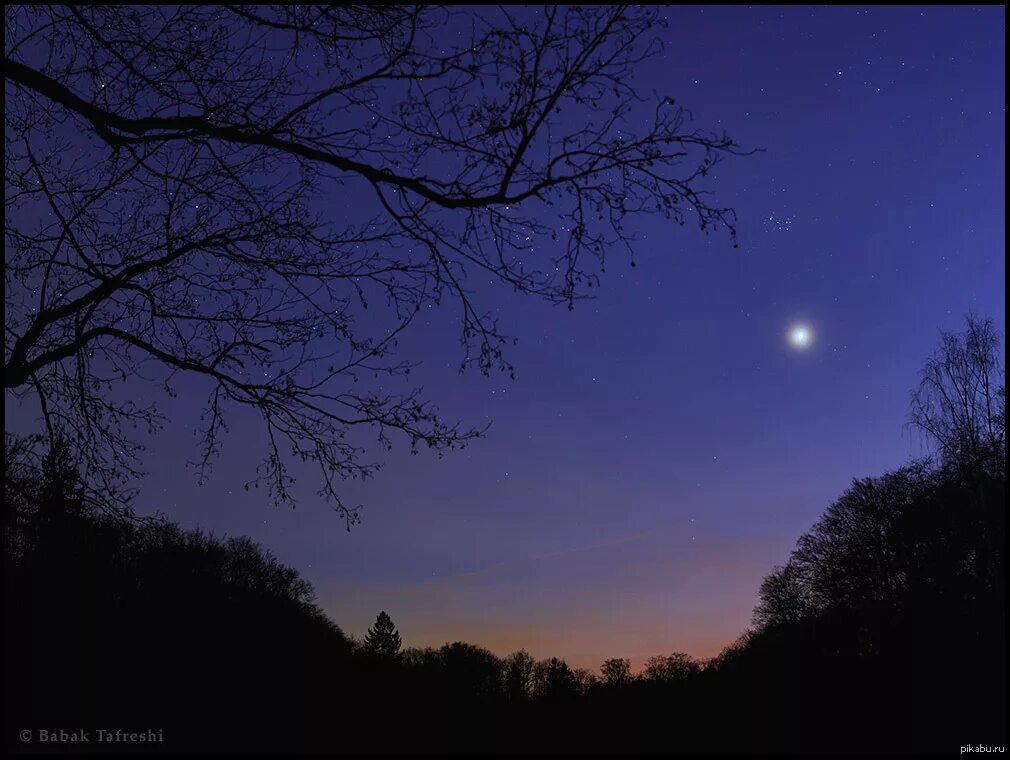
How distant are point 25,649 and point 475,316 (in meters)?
4.05

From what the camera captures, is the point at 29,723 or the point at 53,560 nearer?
the point at 29,723

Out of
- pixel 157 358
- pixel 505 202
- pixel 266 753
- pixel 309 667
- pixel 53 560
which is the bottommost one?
pixel 266 753

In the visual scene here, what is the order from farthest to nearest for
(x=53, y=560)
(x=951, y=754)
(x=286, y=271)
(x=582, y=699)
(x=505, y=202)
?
(x=53, y=560) → (x=286, y=271) → (x=505, y=202) → (x=582, y=699) → (x=951, y=754)

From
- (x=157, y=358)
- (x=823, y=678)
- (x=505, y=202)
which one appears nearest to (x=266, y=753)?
(x=823, y=678)

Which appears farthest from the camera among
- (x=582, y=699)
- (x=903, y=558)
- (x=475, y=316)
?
(x=903, y=558)

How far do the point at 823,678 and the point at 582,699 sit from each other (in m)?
1.54

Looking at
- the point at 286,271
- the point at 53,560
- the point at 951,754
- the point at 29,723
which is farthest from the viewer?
the point at 53,560

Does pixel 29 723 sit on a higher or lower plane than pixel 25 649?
lower

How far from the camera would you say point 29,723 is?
4195 mm

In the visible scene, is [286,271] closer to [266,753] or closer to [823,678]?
Answer: [266,753]

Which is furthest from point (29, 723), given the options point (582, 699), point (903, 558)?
point (903, 558)

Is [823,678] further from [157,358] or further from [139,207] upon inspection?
[139,207]

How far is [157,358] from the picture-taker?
6.71 m

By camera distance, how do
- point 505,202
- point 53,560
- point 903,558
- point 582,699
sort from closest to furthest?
point 582,699 → point 505,202 → point 53,560 → point 903,558
